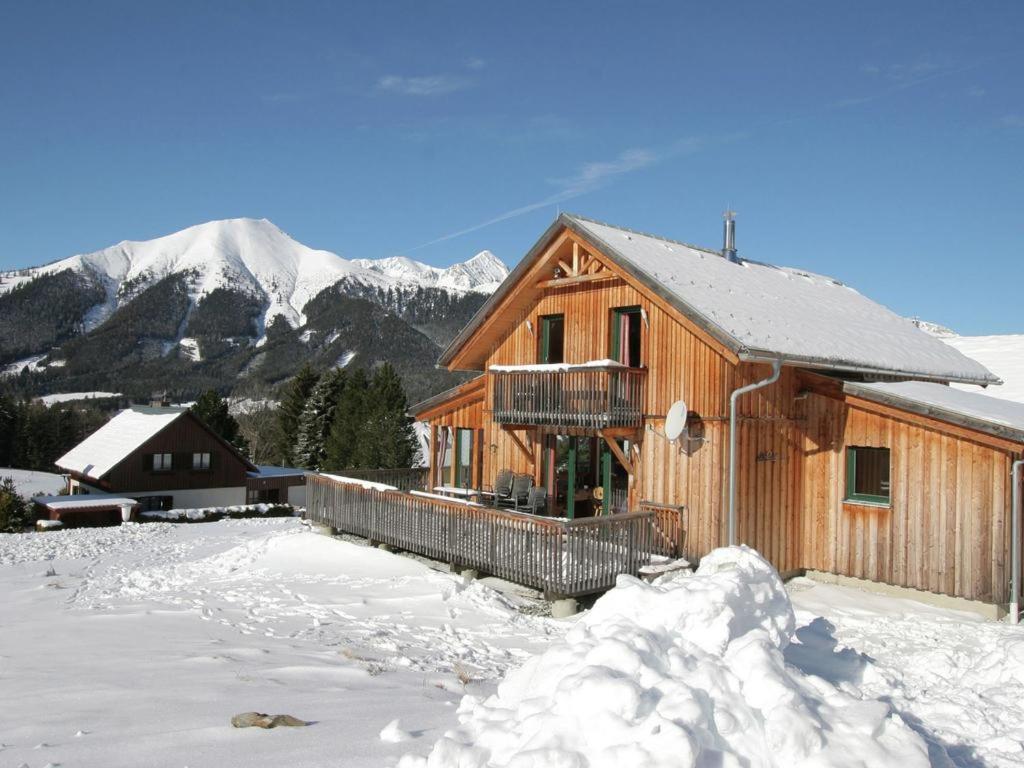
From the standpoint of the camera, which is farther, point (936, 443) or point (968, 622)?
point (936, 443)

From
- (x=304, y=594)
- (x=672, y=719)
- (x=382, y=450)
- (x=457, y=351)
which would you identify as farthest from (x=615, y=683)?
(x=382, y=450)

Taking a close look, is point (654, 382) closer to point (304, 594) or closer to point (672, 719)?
point (304, 594)

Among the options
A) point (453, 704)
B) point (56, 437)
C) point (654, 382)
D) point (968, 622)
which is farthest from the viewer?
point (56, 437)

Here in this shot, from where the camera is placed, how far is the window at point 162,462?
40812 mm

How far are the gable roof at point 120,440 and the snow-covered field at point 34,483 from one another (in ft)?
14.0

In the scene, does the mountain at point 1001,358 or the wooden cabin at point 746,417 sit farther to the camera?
the mountain at point 1001,358

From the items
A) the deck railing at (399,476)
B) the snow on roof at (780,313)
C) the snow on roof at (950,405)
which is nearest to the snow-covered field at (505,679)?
the snow on roof at (950,405)

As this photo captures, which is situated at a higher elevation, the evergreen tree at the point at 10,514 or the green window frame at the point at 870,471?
the green window frame at the point at 870,471

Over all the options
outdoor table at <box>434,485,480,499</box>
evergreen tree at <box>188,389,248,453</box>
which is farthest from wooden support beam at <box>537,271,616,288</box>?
evergreen tree at <box>188,389,248,453</box>

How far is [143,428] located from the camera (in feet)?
136

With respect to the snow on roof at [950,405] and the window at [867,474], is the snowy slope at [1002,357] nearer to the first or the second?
the snow on roof at [950,405]

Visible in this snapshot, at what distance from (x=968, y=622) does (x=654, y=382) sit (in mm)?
6113

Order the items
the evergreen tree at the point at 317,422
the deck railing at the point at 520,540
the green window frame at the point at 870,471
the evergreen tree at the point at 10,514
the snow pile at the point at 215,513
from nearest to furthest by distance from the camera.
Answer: the deck railing at the point at 520,540
the green window frame at the point at 870,471
the evergreen tree at the point at 10,514
the snow pile at the point at 215,513
the evergreen tree at the point at 317,422

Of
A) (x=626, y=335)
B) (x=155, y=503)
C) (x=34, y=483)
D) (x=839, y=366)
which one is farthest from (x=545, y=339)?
(x=34, y=483)
